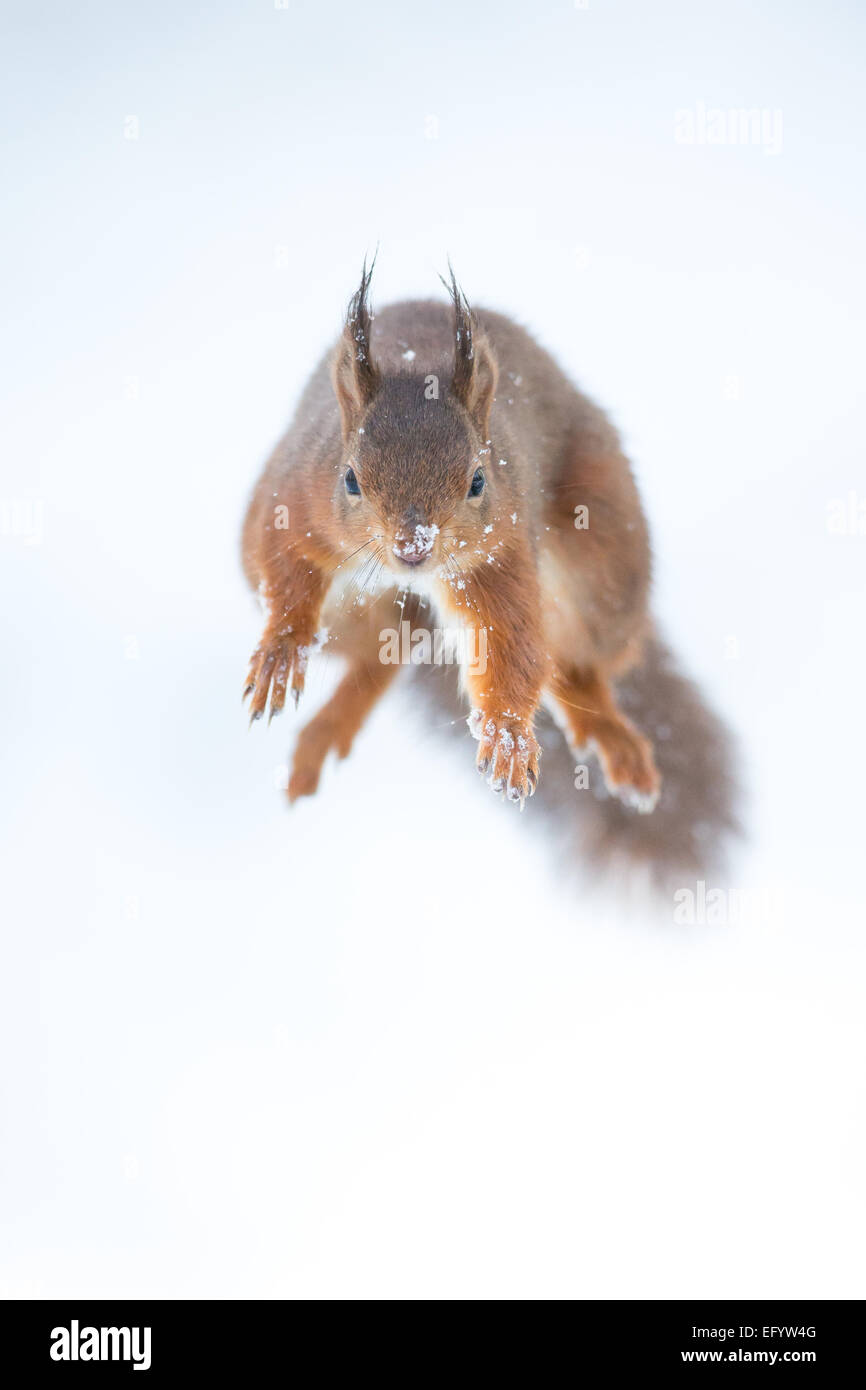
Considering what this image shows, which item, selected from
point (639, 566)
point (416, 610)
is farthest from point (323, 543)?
point (639, 566)

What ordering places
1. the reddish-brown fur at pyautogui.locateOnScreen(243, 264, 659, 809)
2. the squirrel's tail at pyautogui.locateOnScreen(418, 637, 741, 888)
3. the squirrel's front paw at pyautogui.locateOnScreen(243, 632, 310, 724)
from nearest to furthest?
the reddish-brown fur at pyautogui.locateOnScreen(243, 264, 659, 809)
the squirrel's front paw at pyautogui.locateOnScreen(243, 632, 310, 724)
the squirrel's tail at pyautogui.locateOnScreen(418, 637, 741, 888)

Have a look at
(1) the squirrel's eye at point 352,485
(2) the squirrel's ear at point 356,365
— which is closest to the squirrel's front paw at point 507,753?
(1) the squirrel's eye at point 352,485

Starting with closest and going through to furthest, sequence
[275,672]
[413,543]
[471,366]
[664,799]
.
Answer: [413,543] → [471,366] → [275,672] → [664,799]

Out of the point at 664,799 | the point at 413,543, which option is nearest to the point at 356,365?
the point at 413,543

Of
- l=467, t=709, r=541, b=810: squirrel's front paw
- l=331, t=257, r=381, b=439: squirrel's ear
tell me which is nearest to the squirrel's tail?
l=467, t=709, r=541, b=810: squirrel's front paw

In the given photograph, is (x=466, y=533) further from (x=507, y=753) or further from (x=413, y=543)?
(x=507, y=753)

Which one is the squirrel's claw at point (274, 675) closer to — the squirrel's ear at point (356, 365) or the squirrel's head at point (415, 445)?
the squirrel's head at point (415, 445)

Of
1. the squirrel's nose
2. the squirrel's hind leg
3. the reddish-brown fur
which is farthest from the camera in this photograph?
the squirrel's hind leg

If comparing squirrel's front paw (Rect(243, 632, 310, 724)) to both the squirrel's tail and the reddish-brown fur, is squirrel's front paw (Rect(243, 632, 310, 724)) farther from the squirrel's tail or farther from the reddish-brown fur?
the squirrel's tail
